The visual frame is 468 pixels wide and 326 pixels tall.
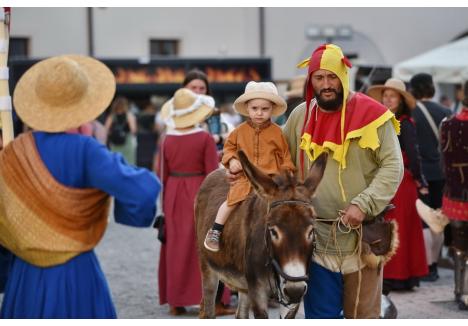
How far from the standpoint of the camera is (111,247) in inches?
515

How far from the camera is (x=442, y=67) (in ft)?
49.1

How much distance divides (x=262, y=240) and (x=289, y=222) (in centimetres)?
61

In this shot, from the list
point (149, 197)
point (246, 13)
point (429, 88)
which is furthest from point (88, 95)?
point (246, 13)

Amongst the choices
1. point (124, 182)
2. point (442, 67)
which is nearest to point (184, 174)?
point (124, 182)

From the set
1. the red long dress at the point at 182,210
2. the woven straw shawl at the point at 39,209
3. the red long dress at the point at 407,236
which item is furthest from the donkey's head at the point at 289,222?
the red long dress at the point at 407,236

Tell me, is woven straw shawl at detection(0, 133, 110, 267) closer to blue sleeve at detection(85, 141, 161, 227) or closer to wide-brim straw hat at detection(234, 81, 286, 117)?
blue sleeve at detection(85, 141, 161, 227)

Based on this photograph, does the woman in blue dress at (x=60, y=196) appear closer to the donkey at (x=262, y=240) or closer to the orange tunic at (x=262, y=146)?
the donkey at (x=262, y=240)

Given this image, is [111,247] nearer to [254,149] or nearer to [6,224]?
[254,149]

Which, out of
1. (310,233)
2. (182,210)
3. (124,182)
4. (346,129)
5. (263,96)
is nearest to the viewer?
(124,182)

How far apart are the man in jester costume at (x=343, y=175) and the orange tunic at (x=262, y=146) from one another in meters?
0.30

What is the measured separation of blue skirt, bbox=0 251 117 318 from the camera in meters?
4.62

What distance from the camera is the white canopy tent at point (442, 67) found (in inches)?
585

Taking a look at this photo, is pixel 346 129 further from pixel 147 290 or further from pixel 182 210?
pixel 147 290

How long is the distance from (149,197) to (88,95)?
0.59 meters
